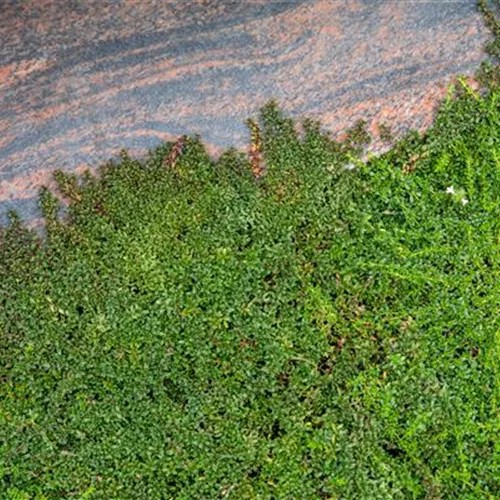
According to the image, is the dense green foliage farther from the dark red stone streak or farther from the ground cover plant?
the dark red stone streak

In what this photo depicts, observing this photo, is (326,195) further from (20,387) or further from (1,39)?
(1,39)

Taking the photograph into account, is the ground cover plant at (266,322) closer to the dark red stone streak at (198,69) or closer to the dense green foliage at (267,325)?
the dense green foliage at (267,325)

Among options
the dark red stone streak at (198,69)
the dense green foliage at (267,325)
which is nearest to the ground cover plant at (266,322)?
the dense green foliage at (267,325)

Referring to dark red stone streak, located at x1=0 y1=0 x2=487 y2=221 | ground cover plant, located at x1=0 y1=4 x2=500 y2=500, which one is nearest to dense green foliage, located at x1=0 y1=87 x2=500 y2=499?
ground cover plant, located at x1=0 y1=4 x2=500 y2=500

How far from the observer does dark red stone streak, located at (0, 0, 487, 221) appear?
3.99m

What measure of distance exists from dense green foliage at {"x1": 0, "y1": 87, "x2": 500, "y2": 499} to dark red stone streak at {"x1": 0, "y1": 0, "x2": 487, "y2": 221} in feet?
0.48

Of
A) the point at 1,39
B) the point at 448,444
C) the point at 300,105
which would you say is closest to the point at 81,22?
the point at 1,39

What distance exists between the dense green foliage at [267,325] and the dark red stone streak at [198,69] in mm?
Result: 146

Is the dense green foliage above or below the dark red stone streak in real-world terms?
below

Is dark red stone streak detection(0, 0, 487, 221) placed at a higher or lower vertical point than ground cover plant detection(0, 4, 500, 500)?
higher

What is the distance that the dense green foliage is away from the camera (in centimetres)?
330

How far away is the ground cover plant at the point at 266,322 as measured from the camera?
10.8ft

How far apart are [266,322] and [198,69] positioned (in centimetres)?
121

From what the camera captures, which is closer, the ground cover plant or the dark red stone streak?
the ground cover plant
